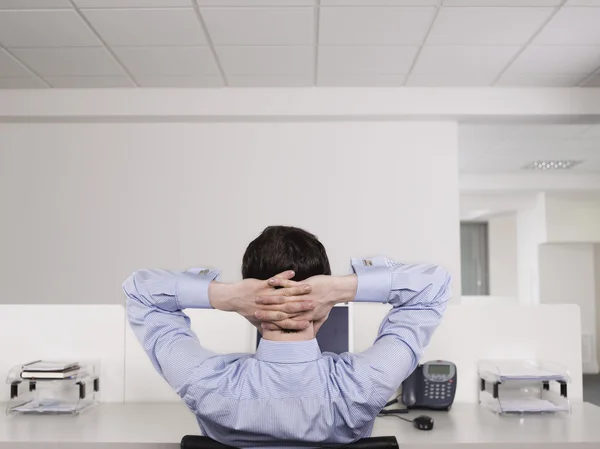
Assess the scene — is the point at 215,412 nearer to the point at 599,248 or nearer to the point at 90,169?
the point at 90,169

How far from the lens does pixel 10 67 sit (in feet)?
15.2

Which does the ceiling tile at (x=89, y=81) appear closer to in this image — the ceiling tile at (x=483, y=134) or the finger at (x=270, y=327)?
the ceiling tile at (x=483, y=134)

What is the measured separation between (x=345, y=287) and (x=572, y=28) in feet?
11.2

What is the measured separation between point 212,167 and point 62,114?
1.26 metres

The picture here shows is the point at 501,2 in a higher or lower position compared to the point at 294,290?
higher

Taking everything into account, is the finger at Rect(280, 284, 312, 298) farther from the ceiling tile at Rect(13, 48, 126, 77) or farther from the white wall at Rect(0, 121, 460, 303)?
the white wall at Rect(0, 121, 460, 303)

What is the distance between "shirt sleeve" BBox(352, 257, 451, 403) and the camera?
4.02 feet

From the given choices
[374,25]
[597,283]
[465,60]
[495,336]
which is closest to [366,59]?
[374,25]

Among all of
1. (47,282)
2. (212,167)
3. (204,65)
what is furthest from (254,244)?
(47,282)

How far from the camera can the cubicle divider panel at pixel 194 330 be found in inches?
103

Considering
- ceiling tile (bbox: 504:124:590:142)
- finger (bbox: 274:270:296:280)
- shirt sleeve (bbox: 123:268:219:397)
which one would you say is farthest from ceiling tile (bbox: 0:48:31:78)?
ceiling tile (bbox: 504:124:590:142)

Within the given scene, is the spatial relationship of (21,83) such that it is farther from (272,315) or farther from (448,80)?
(272,315)

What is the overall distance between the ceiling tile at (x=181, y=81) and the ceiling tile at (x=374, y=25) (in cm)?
110

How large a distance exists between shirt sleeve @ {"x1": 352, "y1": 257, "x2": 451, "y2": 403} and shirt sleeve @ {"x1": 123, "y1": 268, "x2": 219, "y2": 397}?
12.6 inches
